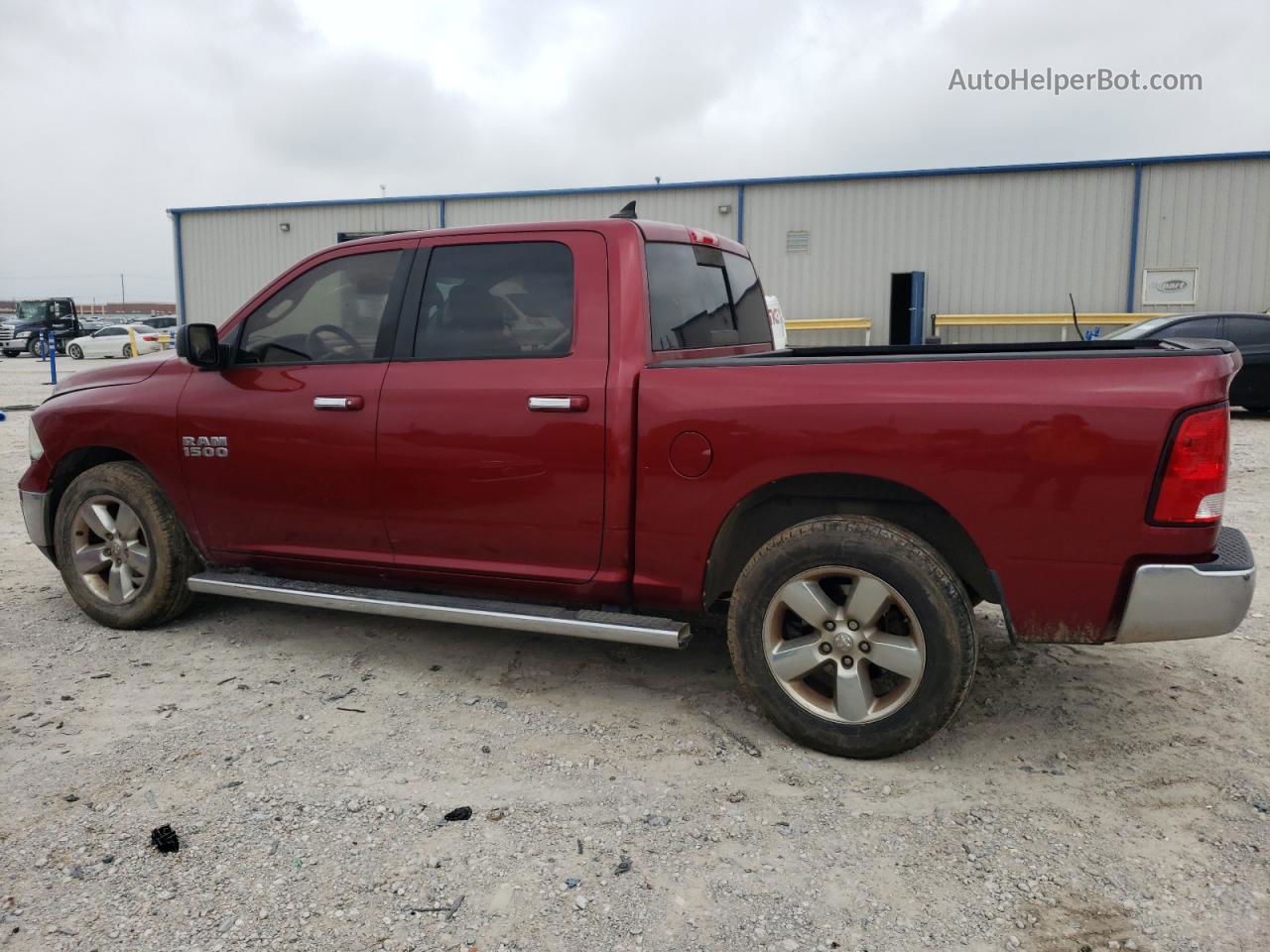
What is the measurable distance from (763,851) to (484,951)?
2.80 ft

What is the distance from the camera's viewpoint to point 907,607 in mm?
3164

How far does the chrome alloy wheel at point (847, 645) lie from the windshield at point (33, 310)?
39.7m

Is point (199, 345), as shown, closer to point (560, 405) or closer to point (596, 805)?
point (560, 405)

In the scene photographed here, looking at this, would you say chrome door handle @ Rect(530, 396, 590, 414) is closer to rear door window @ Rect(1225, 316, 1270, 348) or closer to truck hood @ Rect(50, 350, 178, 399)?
truck hood @ Rect(50, 350, 178, 399)

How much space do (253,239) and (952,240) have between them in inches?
671

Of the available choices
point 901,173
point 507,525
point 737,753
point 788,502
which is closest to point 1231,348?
point 788,502

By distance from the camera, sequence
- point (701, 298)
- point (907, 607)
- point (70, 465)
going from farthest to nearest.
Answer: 1. point (70, 465)
2. point (701, 298)
3. point (907, 607)

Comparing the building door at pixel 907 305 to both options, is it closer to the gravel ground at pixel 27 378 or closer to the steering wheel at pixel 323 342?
the gravel ground at pixel 27 378

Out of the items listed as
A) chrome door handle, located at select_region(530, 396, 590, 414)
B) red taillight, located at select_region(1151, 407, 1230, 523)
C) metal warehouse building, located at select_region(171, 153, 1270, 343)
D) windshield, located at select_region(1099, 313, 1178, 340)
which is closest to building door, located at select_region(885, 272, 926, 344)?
metal warehouse building, located at select_region(171, 153, 1270, 343)

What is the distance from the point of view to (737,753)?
3402mm

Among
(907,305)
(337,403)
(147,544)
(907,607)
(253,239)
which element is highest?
(253,239)

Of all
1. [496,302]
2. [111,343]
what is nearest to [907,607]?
[496,302]

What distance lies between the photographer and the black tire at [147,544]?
15.0 feet

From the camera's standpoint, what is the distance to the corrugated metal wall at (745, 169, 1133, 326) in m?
19.3
